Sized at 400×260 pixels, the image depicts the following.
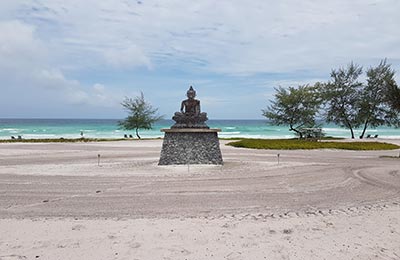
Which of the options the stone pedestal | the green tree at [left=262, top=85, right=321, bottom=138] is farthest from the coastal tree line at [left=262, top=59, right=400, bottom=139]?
the stone pedestal

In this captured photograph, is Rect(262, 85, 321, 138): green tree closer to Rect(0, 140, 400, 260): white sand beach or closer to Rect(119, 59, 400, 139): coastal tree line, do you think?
Rect(119, 59, 400, 139): coastal tree line

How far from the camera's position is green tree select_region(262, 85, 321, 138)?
3550cm

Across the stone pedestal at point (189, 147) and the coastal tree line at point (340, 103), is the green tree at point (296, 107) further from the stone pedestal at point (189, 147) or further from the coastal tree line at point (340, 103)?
the stone pedestal at point (189, 147)

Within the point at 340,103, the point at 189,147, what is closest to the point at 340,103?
the point at 340,103

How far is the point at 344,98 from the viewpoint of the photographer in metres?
37.3

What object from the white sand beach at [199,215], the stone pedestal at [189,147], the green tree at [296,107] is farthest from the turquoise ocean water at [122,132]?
the white sand beach at [199,215]

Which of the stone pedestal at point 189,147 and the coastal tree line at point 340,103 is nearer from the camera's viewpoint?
the stone pedestal at point 189,147

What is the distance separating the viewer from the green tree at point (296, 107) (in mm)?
35500

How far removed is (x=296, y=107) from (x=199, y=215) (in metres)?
30.3

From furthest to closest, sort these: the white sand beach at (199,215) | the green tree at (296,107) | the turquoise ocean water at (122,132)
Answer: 1. the turquoise ocean water at (122,132)
2. the green tree at (296,107)
3. the white sand beach at (199,215)

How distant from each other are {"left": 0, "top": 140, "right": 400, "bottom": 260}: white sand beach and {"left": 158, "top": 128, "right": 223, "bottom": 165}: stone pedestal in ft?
6.84

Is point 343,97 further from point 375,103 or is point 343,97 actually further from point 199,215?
point 199,215

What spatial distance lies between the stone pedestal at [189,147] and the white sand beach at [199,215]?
2.09m

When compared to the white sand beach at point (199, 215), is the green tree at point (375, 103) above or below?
above
